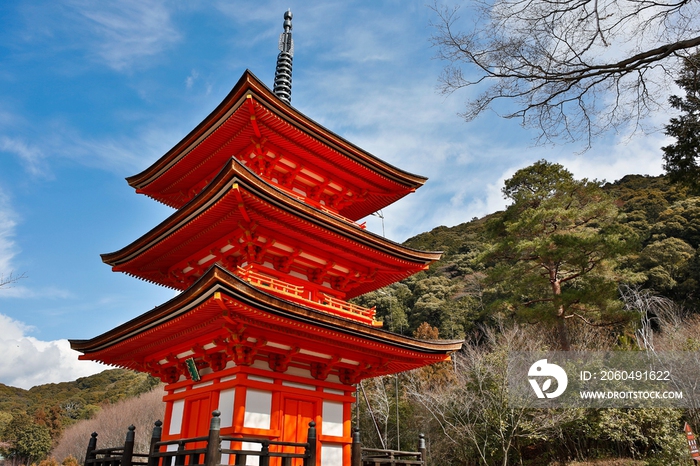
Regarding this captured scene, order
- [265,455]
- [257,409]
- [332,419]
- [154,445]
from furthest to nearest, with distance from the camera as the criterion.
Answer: [332,419] < [257,409] < [154,445] < [265,455]

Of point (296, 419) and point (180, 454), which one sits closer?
point (180, 454)

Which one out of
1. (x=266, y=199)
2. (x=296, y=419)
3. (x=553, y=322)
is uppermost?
(x=553, y=322)

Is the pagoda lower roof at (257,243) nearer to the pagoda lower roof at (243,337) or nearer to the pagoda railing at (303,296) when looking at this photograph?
the pagoda railing at (303,296)

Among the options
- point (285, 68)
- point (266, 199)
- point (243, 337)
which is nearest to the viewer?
point (243, 337)

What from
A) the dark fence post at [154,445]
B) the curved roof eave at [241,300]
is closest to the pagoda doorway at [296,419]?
the curved roof eave at [241,300]

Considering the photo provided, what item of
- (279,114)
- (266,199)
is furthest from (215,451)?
(279,114)

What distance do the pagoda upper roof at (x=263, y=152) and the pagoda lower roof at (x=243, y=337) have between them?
4619 mm

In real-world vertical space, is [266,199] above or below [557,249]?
below

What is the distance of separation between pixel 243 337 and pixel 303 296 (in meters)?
2.66

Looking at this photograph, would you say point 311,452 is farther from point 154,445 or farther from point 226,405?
point 154,445

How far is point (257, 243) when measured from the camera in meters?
10.9

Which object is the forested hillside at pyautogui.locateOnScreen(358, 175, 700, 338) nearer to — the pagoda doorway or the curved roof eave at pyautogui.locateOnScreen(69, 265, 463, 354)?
the curved roof eave at pyautogui.locateOnScreen(69, 265, 463, 354)

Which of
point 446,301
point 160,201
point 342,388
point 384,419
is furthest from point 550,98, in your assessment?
point 446,301

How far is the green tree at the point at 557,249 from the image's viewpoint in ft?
90.6
